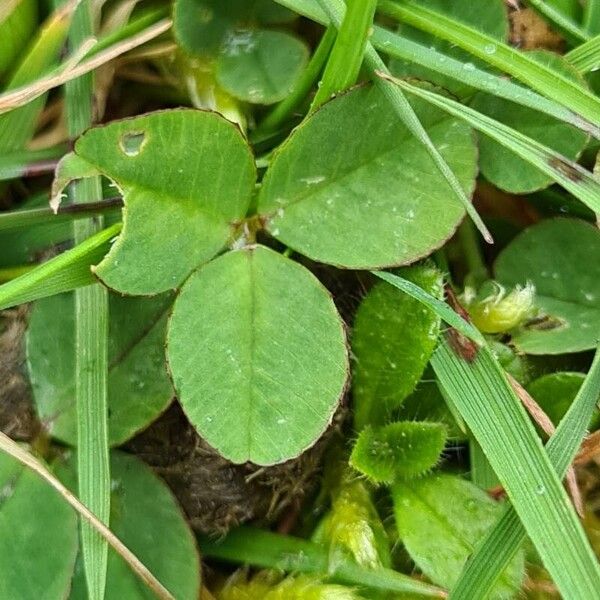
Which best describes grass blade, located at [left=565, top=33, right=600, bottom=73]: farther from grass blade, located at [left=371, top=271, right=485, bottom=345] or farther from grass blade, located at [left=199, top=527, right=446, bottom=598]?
grass blade, located at [left=199, top=527, right=446, bottom=598]

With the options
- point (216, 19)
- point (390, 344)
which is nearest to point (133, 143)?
point (216, 19)

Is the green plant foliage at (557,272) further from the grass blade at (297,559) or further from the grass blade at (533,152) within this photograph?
the grass blade at (297,559)

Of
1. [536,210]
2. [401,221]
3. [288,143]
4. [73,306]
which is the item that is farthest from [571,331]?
[73,306]

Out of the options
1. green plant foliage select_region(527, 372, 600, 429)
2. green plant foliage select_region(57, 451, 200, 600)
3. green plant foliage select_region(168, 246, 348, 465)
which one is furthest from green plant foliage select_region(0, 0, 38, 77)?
green plant foliage select_region(527, 372, 600, 429)

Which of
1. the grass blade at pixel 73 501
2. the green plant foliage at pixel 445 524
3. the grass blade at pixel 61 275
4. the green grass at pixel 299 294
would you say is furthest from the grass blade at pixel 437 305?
the grass blade at pixel 73 501

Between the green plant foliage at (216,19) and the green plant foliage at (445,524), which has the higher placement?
the green plant foliage at (216,19)

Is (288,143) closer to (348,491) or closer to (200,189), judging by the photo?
(200,189)
